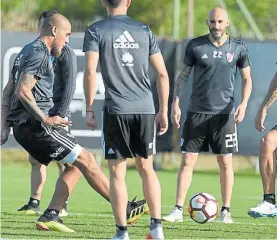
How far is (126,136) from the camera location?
31.9ft

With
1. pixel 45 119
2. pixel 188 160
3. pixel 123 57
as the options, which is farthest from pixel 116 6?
pixel 188 160

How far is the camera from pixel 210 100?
12.6m

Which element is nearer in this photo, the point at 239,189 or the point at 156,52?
the point at 156,52

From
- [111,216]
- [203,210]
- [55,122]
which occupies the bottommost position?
[111,216]

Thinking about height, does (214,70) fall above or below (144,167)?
above

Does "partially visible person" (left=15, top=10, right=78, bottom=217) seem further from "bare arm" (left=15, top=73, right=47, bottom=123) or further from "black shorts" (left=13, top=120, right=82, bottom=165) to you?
"bare arm" (left=15, top=73, right=47, bottom=123)

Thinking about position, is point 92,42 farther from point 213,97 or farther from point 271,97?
point 213,97

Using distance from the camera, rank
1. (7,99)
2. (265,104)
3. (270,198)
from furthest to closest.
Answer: (270,198), (265,104), (7,99)

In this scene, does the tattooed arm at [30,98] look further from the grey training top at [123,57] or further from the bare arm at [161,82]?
the bare arm at [161,82]

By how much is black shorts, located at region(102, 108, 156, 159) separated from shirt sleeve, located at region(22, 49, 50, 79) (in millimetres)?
1113

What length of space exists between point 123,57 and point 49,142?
1.60 meters

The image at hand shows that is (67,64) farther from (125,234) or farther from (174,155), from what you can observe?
(174,155)

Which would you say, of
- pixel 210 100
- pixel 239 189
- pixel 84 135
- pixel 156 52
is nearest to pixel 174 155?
pixel 84 135

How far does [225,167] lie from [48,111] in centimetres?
232
